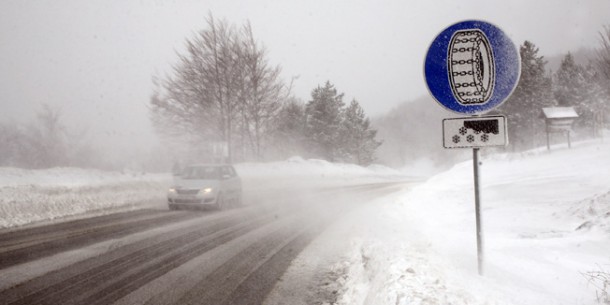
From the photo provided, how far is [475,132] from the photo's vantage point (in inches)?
151

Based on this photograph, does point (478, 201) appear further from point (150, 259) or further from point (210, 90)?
point (210, 90)

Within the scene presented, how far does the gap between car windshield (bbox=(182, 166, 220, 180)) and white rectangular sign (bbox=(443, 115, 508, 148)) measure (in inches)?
412

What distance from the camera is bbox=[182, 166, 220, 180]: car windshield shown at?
13430 mm

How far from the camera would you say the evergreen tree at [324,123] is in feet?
161

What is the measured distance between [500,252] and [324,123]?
44117mm

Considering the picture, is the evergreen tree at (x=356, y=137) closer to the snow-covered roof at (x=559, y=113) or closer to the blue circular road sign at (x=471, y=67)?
the snow-covered roof at (x=559, y=113)

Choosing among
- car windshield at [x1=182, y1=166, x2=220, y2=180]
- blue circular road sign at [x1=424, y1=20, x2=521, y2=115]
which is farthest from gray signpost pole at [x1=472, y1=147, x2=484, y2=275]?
car windshield at [x1=182, y1=166, x2=220, y2=180]

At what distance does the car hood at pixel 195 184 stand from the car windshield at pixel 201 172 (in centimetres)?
69

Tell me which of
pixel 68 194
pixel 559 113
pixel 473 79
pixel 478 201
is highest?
pixel 559 113

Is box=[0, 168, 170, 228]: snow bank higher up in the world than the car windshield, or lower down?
lower down

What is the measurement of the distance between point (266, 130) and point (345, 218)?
22429 millimetres

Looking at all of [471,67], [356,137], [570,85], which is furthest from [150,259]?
[570,85]

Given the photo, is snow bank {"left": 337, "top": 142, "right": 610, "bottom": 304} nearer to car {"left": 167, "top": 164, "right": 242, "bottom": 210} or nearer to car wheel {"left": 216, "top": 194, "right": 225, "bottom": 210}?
car wheel {"left": 216, "top": 194, "right": 225, "bottom": 210}

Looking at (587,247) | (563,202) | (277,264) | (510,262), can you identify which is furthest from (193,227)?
(563,202)
